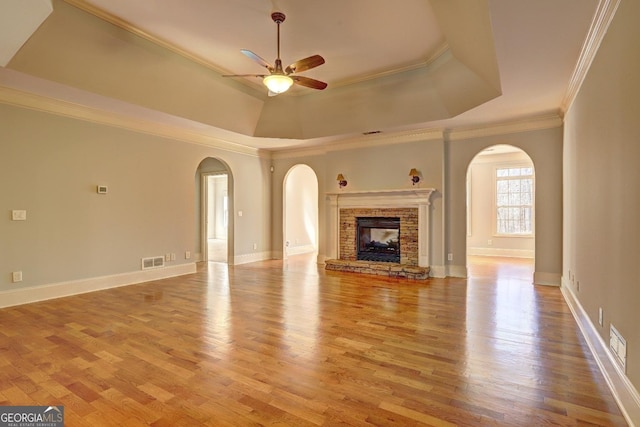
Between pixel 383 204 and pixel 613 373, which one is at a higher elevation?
pixel 383 204

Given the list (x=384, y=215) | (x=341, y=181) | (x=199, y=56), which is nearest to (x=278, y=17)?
(x=199, y=56)

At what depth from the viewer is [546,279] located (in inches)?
212

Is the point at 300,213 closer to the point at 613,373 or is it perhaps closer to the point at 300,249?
the point at 300,249

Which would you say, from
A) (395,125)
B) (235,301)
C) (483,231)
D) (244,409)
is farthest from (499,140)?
(244,409)

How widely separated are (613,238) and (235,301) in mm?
3922

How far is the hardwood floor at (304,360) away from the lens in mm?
1985

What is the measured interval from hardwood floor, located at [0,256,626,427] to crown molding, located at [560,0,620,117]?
8.46ft

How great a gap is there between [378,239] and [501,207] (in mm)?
4376

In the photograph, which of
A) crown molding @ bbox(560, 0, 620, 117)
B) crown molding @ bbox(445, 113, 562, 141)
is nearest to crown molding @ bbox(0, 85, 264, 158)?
crown molding @ bbox(445, 113, 562, 141)

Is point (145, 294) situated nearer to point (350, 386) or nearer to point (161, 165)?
point (161, 165)

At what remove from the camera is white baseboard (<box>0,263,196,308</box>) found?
4.21m

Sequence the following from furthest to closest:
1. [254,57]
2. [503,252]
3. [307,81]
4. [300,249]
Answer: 1. [300,249]
2. [503,252]
3. [307,81]
4. [254,57]

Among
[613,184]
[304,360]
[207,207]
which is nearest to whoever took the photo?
[613,184]

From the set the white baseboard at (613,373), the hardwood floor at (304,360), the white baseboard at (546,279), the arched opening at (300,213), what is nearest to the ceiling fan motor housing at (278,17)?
the hardwood floor at (304,360)
